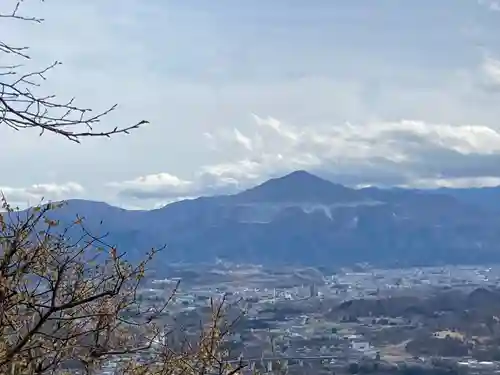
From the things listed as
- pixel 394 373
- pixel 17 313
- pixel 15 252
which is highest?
pixel 15 252

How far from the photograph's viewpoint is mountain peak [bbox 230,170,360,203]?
468 ft

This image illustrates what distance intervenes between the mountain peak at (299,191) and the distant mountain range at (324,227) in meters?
0.17

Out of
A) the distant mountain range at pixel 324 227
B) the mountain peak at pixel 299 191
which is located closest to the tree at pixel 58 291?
the distant mountain range at pixel 324 227

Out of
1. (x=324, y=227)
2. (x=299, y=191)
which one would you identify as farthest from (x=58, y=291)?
(x=299, y=191)

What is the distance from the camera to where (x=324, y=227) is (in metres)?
130

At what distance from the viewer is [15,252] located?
376 centimetres

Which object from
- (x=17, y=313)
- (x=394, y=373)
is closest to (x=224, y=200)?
(x=394, y=373)

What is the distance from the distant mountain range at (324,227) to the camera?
117m

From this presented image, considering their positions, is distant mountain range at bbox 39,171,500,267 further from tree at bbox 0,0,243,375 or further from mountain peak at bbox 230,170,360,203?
tree at bbox 0,0,243,375

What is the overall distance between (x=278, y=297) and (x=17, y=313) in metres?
64.5

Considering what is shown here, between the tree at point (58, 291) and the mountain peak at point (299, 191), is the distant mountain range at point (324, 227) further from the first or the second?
the tree at point (58, 291)

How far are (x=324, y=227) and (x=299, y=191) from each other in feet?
60.0

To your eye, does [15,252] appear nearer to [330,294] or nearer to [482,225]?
[330,294]

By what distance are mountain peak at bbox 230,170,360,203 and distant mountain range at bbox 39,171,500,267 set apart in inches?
6.7
